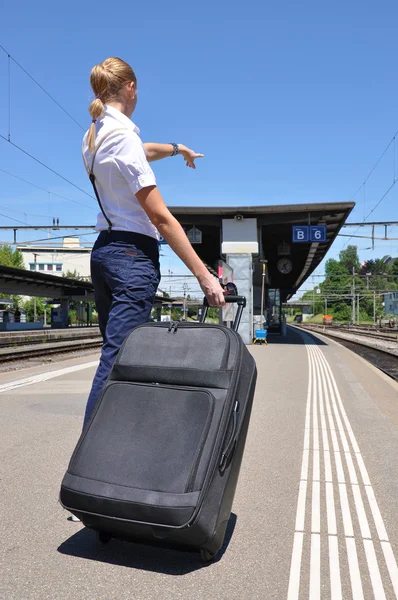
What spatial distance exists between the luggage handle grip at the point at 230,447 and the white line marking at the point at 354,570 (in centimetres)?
67

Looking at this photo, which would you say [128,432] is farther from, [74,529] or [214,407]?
[74,529]

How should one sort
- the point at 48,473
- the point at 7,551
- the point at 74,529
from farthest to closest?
the point at 48,473
the point at 74,529
the point at 7,551

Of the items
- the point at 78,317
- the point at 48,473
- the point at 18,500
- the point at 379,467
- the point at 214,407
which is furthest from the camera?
the point at 78,317

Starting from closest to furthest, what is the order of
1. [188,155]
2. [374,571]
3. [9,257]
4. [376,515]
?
[374,571] < [376,515] < [188,155] < [9,257]

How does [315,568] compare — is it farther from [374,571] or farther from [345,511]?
[345,511]

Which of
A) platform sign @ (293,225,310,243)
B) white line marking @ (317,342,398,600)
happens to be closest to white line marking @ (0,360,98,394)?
white line marking @ (317,342,398,600)

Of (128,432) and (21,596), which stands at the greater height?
(128,432)

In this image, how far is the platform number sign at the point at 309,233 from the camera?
24359 mm

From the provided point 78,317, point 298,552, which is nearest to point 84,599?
point 298,552

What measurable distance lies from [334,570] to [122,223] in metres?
1.77

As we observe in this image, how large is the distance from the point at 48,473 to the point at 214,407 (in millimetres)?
1793

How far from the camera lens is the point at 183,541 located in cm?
201

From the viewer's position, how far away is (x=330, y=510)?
119 inches

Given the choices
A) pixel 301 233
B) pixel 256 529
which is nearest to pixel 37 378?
pixel 256 529
